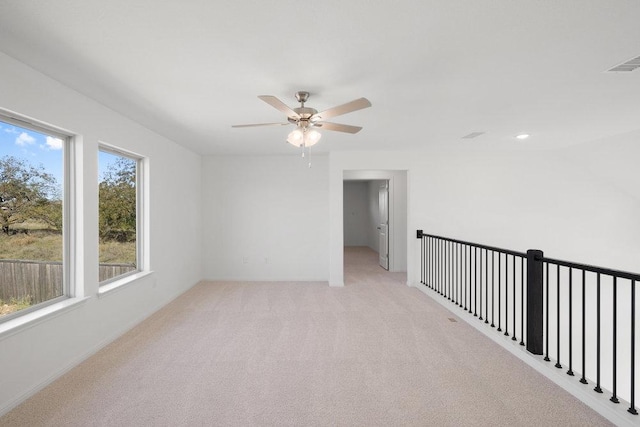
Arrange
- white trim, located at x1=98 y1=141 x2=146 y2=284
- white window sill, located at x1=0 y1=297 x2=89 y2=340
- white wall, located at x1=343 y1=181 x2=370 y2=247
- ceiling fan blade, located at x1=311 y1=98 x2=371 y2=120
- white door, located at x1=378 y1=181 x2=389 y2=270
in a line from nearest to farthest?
white window sill, located at x1=0 y1=297 x2=89 y2=340, ceiling fan blade, located at x1=311 y1=98 x2=371 y2=120, white trim, located at x1=98 y1=141 x2=146 y2=284, white door, located at x1=378 y1=181 x2=389 y2=270, white wall, located at x1=343 y1=181 x2=370 y2=247

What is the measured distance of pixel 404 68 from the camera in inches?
90.3

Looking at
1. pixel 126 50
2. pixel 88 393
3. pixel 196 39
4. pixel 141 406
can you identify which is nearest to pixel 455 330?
pixel 141 406

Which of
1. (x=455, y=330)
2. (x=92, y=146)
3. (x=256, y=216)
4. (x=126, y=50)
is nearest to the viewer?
(x=126, y=50)

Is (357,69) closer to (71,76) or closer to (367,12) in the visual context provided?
(367,12)

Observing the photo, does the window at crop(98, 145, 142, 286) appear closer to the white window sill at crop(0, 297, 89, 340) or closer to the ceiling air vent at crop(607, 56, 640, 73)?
the white window sill at crop(0, 297, 89, 340)

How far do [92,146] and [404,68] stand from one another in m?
2.81

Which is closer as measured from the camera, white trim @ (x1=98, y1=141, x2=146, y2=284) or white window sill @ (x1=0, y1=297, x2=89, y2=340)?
white window sill @ (x1=0, y1=297, x2=89, y2=340)

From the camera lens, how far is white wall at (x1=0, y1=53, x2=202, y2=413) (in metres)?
2.16

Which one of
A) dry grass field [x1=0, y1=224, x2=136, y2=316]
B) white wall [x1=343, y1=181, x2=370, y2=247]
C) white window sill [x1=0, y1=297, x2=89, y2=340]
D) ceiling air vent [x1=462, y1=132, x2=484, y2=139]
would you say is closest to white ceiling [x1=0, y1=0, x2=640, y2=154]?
ceiling air vent [x1=462, y1=132, x2=484, y2=139]

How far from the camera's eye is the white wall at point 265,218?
589 centimetres

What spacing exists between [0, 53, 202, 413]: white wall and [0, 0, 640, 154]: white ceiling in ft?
0.55

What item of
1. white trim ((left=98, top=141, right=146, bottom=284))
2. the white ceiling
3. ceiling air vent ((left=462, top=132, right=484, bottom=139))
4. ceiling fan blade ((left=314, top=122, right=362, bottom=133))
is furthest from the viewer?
ceiling air vent ((left=462, top=132, right=484, bottom=139))

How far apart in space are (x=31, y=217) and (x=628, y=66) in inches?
179

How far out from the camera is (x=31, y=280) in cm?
247
